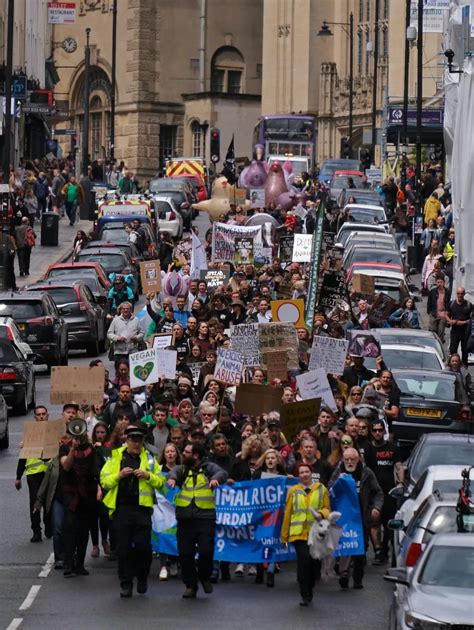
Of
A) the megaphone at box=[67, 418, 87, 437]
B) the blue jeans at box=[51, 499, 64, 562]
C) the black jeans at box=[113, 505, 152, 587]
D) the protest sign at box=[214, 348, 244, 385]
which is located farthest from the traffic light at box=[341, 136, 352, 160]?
the black jeans at box=[113, 505, 152, 587]

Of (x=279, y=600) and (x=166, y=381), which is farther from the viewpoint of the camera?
(x=166, y=381)

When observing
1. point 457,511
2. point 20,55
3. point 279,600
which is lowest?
point 279,600

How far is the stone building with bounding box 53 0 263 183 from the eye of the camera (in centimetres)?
9856

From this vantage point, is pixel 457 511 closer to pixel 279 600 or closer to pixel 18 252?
pixel 279 600

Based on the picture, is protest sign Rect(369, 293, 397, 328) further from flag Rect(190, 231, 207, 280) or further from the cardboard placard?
flag Rect(190, 231, 207, 280)

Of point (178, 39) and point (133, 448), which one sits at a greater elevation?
point (178, 39)

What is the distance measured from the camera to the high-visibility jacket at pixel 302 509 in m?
17.1

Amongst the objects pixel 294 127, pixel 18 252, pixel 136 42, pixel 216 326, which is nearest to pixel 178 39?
pixel 136 42

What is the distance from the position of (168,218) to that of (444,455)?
121 ft

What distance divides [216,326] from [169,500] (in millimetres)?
8993

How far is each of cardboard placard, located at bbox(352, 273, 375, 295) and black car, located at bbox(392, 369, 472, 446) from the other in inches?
251

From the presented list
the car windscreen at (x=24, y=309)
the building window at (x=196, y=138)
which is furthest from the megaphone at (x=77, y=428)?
the building window at (x=196, y=138)

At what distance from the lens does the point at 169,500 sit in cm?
1788

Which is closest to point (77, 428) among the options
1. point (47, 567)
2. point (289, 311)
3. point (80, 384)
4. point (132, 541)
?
point (47, 567)
